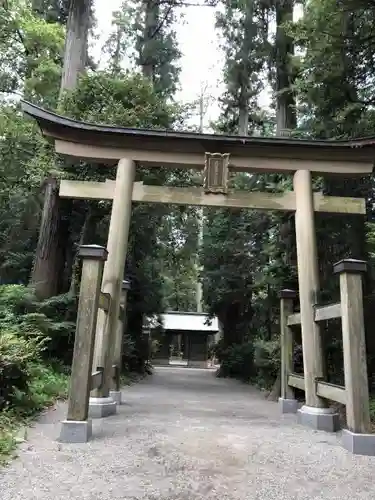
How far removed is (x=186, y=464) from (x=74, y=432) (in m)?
1.34

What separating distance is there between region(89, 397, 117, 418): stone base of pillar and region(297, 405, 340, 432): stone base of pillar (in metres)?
2.73

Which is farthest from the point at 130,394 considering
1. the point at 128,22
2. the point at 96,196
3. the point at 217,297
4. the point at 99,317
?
the point at 128,22

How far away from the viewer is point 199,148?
6.89 meters

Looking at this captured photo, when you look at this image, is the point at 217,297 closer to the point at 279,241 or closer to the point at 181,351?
the point at 279,241

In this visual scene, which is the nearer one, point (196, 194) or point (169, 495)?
point (169, 495)

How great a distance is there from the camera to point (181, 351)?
28250 millimetres

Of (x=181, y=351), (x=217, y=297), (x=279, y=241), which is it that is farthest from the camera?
(x=181, y=351)

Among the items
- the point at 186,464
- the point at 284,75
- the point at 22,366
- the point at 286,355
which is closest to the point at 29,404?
the point at 22,366

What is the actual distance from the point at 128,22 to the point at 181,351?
763 inches

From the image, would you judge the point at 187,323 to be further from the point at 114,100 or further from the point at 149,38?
the point at 114,100

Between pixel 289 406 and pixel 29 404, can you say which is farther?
pixel 289 406

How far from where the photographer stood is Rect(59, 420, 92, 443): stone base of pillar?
4.40 meters

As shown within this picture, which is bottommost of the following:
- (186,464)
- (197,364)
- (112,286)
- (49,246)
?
(186,464)

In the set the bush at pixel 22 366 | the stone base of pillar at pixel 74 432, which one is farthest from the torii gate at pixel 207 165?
the stone base of pillar at pixel 74 432
